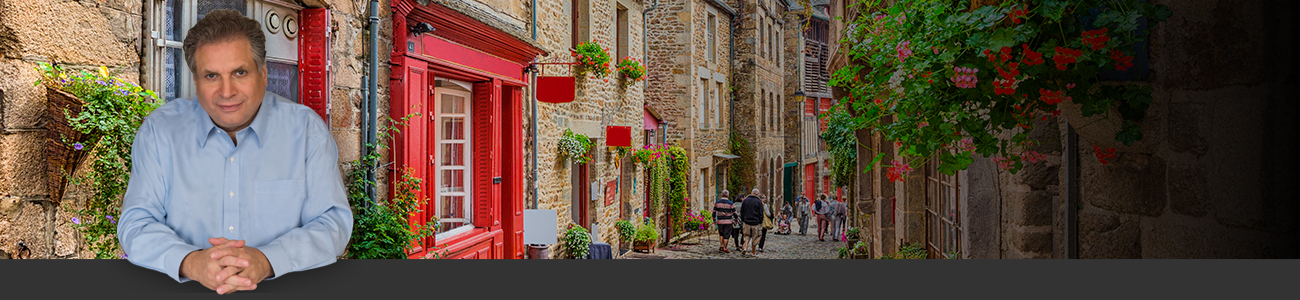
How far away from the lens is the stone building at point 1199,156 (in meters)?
1.60

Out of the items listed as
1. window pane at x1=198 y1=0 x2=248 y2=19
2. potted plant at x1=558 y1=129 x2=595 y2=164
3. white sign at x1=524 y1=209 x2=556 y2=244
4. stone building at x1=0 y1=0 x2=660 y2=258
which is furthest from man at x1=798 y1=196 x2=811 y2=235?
window pane at x1=198 y1=0 x2=248 y2=19

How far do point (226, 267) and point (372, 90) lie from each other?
6.64 ft

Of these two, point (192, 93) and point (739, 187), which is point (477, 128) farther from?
point (739, 187)

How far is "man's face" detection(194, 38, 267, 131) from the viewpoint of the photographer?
5.56 ft

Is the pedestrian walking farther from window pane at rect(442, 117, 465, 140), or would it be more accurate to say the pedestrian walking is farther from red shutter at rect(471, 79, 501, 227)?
window pane at rect(442, 117, 465, 140)

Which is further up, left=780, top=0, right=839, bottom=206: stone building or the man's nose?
left=780, top=0, right=839, bottom=206: stone building

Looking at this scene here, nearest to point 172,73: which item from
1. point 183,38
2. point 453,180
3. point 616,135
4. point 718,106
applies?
point 183,38

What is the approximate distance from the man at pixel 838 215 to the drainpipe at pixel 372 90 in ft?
27.8

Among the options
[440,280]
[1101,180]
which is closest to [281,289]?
[440,280]

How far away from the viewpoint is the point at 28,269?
1.49 meters

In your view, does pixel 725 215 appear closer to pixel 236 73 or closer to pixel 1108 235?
pixel 1108 235

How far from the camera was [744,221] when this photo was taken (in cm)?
930

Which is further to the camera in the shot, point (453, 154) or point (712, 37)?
point (712, 37)

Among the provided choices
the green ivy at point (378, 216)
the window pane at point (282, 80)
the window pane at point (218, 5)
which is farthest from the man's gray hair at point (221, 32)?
the green ivy at point (378, 216)
